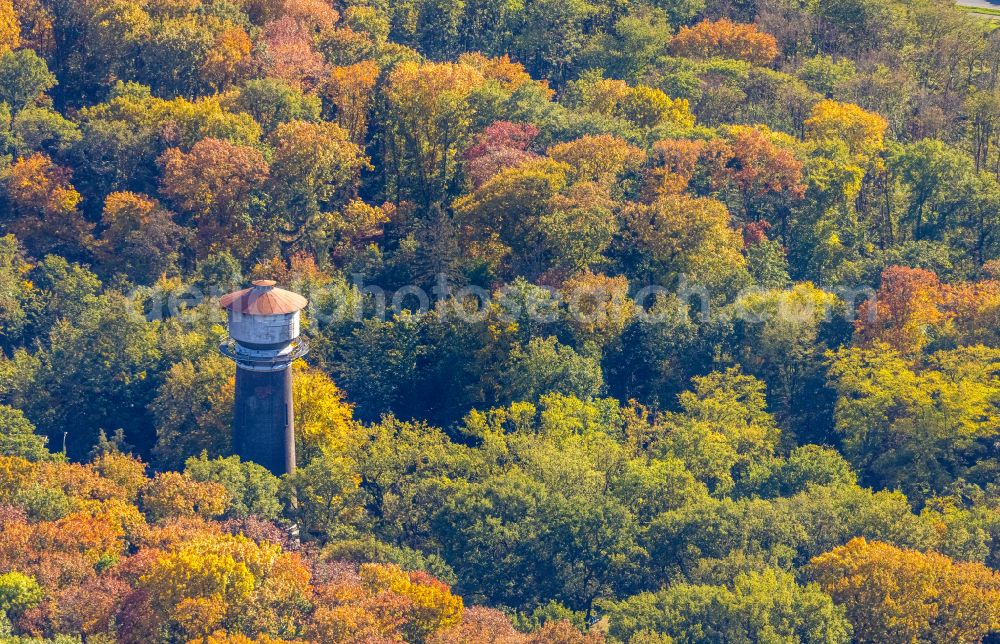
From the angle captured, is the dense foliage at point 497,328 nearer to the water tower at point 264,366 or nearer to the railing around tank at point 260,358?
the water tower at point 264,366

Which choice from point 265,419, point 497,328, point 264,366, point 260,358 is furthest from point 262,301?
point 497,328

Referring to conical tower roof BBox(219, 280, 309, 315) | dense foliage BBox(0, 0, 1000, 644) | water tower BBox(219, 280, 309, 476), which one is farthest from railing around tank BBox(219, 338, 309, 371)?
dense foliage BBox(0, 0, 1000, 644)

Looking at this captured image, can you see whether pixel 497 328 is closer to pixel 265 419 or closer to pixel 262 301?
pixel 265 419

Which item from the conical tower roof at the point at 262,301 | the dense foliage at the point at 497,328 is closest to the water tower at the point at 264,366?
the conical tower roof at the point at 262,301

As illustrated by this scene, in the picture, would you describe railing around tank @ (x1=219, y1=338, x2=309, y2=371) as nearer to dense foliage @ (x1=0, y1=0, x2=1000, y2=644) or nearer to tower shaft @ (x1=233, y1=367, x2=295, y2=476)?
tower shaft @ (x1=233, y1=367, x2=295, y2=476)

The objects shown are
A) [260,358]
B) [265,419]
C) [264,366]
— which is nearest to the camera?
[260,358]

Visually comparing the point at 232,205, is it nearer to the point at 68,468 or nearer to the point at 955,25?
the point at 68,468
